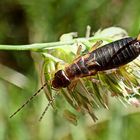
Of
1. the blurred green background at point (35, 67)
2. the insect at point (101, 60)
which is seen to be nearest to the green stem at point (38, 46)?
the insect at point (101, 60)

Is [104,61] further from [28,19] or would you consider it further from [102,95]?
[28,19]

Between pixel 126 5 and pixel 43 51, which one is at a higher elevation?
pixel 126 5

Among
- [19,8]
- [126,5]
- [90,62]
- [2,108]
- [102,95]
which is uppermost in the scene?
[19,8]

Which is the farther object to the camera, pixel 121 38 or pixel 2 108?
pixel 2 108

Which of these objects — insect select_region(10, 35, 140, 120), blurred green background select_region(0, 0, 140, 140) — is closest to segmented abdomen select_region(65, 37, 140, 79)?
insect select_region(10, 35, 140, 120)

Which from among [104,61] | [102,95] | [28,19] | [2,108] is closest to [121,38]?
[104,61]

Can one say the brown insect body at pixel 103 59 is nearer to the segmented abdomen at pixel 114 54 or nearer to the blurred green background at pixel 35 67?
the segmented abdomen at pixel 114 54

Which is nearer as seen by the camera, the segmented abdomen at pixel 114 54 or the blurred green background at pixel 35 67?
the segmented abdomen at pixel 114 54

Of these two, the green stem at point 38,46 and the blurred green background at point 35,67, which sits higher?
the blurred green background at point 35,67
